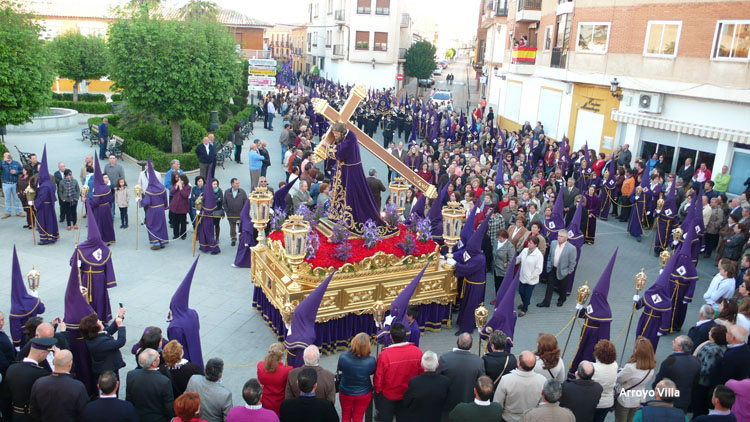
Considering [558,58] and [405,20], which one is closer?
[558,58]

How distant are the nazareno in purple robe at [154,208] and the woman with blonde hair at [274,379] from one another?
832 cm

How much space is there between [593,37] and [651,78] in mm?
4155

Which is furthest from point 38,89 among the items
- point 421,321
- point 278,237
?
point 421,321

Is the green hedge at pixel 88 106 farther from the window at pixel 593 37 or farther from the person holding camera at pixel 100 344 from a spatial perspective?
the person holding camera at pixel 100 344

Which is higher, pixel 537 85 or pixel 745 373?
pixel 537 85

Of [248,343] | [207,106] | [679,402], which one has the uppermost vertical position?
[207,106]

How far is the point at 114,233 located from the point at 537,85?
78.1ft

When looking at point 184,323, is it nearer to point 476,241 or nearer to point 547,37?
point 476,241

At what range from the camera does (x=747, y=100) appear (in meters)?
17.0

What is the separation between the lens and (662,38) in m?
20.3

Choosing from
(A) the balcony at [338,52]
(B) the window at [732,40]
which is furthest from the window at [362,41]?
(B) the window at [732,40]

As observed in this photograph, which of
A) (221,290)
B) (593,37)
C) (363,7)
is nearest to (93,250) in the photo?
(221,290)

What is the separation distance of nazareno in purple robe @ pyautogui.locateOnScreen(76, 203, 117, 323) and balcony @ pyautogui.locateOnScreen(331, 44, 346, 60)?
44.9 meters

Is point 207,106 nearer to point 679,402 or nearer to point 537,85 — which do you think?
point 537,85
